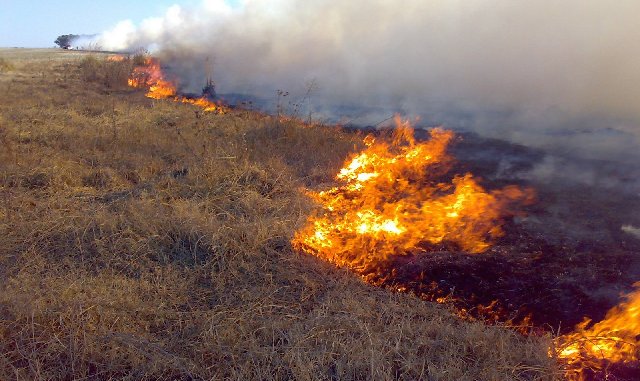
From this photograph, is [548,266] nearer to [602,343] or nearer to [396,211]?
[602,343]

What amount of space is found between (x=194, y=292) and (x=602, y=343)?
294 cm

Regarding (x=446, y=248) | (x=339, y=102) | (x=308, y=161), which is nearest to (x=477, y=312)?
(x=446, y=248)

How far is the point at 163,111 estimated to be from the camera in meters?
11.0

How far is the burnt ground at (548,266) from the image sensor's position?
148 inches

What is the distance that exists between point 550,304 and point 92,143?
23.9 ft

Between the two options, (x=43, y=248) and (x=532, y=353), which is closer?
(x=532, y=353)

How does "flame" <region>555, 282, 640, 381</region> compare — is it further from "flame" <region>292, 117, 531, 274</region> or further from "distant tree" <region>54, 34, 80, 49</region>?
"distant tree" <region>54, 34, 80, 49</region>

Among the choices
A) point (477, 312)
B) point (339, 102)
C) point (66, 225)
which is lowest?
point (477, 312)

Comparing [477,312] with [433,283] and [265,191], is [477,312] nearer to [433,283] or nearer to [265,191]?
[433,283]

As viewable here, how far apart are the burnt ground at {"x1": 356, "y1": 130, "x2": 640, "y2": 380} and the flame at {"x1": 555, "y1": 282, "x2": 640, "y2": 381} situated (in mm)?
73

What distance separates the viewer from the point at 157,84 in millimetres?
15648

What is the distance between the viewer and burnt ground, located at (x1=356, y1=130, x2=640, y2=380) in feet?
12.4

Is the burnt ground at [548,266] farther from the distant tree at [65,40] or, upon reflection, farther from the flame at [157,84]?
the distant tree at [65,40]

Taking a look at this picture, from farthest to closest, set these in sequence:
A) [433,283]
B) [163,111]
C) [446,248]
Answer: [163,111] → [446,248] → [433,283]
